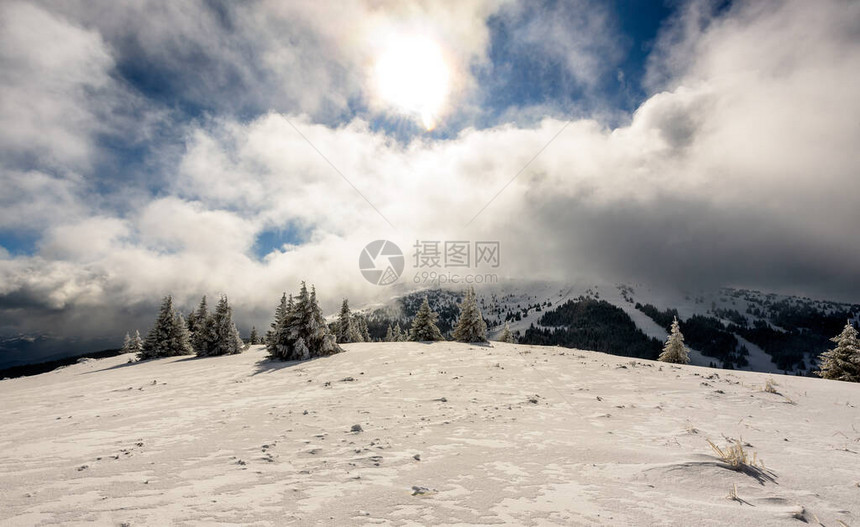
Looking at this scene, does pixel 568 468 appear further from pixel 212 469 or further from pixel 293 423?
pixel 293 423

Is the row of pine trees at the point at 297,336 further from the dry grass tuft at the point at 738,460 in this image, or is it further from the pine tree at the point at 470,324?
the dry grass tuft at the point at 738,460

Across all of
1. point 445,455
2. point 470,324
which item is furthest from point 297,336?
point 445,455

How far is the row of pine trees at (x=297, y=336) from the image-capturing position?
87.0ft

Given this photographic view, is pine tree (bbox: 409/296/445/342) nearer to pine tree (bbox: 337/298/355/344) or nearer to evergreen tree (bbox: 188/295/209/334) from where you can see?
pine tree (bbox: 337/298/355/344)

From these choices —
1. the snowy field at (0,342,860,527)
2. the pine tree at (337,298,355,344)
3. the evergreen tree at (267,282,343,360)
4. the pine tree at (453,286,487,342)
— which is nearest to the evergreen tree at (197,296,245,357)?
the evergreen tree at (267,282,343,360)

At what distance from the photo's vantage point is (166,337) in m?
37.5

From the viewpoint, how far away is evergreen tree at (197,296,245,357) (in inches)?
1291

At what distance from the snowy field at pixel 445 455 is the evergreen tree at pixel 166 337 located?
929 inches

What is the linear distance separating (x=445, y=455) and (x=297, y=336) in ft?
71.2

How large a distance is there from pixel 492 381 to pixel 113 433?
43.1 feet

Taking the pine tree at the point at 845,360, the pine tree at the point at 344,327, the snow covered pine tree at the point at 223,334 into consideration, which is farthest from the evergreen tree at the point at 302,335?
the pine tree at the point at 845,360

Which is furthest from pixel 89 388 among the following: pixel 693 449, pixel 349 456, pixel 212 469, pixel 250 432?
pixel 693 449

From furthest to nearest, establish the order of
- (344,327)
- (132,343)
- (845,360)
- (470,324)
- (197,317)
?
1. (132,343)
2. (344,327)
3. (197,317)
4. (470,324)
5. (845,360)

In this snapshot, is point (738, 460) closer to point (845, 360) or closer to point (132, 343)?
point (845, 360)
